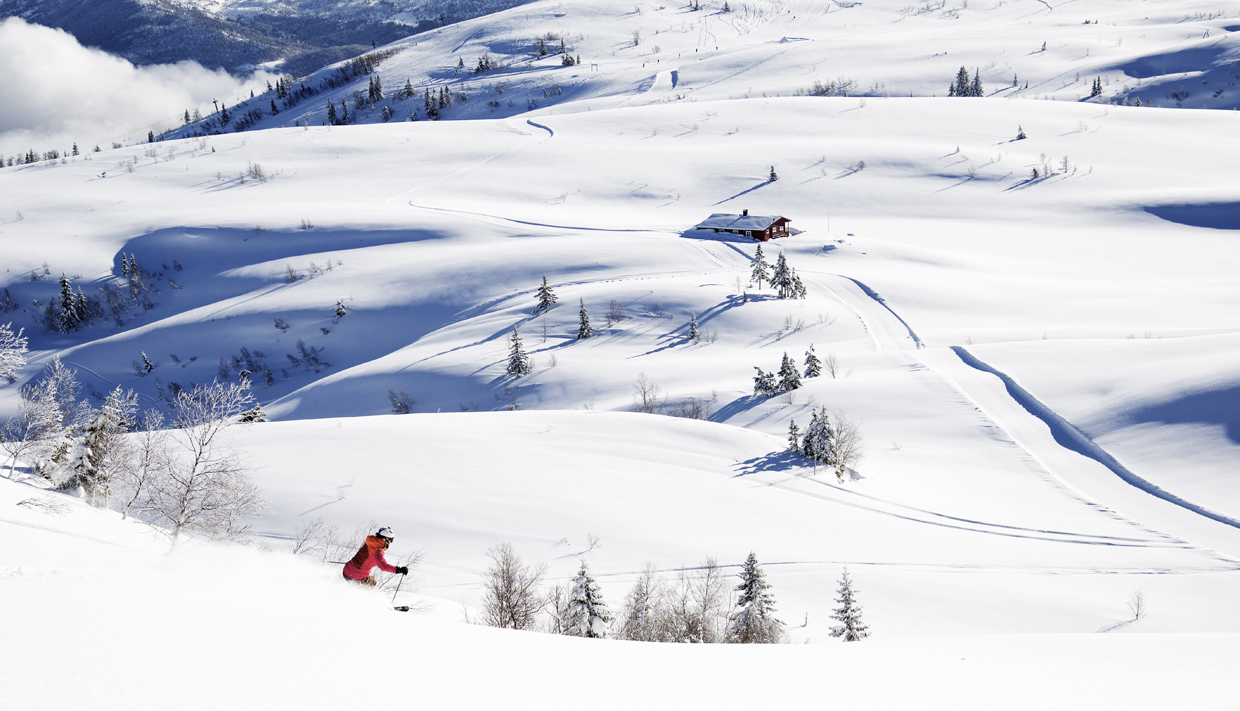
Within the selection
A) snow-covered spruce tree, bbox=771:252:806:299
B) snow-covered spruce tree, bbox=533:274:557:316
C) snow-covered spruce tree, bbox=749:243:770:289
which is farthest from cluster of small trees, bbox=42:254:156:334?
snow-covered spruce tree, bbox=771:252:806:299

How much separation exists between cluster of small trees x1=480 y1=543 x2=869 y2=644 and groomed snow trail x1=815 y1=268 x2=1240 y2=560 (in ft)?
48.6

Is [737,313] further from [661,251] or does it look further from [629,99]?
[629,99]

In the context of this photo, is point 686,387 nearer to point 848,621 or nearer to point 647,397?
point 647,397

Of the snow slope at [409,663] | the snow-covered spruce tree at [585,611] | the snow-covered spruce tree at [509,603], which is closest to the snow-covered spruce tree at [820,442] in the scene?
the snow-covered spruce tree at [509,603]

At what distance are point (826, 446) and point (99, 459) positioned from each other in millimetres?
23790

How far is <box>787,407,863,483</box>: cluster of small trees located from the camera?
26.9 meters

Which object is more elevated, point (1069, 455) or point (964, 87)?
point (964, 87)

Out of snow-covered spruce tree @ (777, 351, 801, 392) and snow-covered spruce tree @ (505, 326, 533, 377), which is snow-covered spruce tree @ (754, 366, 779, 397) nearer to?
snow-covered spruce tree @ (777, 351, 801, 392)

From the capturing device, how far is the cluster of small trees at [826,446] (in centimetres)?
2692

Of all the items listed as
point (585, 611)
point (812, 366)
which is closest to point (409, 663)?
point (585, 611)

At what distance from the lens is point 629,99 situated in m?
127

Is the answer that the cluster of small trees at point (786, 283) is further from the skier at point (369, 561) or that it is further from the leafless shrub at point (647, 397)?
the skier at point (369, 561)

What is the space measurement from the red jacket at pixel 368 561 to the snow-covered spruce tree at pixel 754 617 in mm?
8385

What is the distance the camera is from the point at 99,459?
1772cm
